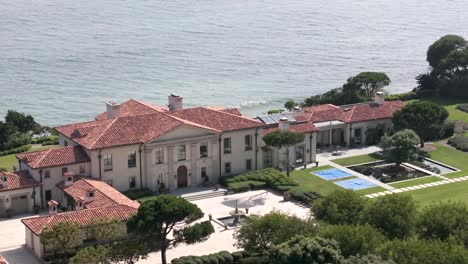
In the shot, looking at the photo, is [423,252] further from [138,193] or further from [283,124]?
[283,124]

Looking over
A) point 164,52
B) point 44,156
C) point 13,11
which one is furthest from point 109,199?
point 13,11

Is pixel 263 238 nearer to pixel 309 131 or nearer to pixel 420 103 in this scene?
pixel 309 131

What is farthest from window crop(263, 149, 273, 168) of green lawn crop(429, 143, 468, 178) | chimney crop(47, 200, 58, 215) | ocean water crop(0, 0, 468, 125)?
ocean water crop(0, 0, 468, 125)

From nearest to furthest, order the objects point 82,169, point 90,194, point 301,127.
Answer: point 90,194 < point 82,169 < point 301,127

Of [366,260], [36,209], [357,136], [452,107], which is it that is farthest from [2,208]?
[452,107]

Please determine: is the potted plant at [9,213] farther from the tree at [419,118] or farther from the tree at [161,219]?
the tree at [419,118]
